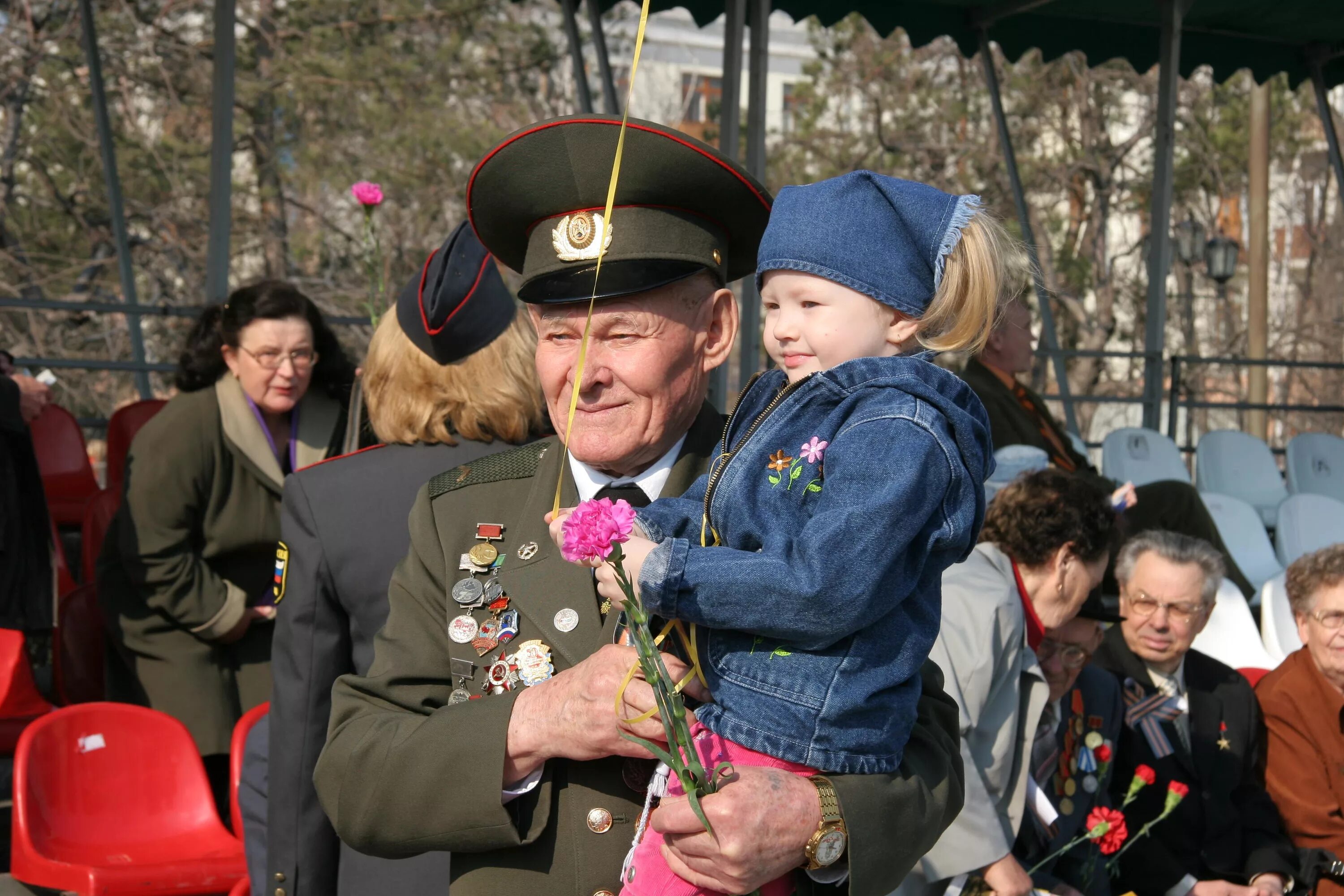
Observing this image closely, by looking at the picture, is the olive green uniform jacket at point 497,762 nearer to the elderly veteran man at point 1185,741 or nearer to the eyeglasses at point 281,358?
the elderly veteran man at point 1185,741

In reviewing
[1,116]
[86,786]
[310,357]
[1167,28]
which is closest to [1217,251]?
[1167,28]

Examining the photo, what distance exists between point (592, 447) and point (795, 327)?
318mm

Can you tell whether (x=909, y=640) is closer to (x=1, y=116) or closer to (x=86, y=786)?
(x=86, y=786)

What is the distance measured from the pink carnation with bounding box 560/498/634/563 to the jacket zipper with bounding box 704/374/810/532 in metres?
0.34

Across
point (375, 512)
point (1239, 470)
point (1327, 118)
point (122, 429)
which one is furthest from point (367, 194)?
point (1327, 118)

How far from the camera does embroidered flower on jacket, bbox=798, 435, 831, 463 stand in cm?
163

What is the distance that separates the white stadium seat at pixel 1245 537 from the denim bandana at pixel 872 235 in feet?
20.4

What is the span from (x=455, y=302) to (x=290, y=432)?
199 centimetres

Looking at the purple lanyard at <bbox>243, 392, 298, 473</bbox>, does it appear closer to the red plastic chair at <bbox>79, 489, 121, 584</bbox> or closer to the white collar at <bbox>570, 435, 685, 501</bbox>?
the red plastic chair at <bbox>79, 489, 121, 584</bbox>

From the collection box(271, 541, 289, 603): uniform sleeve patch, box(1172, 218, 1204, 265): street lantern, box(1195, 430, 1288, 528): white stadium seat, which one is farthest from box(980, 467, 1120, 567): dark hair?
box(1172, 218, 1204, 265): street lantern

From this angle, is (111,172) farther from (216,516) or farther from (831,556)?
(831,556)

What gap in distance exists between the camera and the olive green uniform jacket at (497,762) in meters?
1.60

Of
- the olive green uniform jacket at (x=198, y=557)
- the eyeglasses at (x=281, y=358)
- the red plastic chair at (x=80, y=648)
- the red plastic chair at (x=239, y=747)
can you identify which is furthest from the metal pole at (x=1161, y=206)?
the red plastic chair at (x=239, y=747)

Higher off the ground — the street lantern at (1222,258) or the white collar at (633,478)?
the white collar at (633,478)
